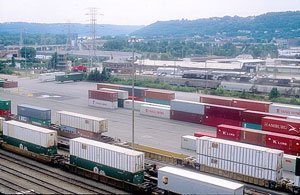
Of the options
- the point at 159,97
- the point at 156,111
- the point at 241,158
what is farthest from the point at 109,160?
the point at 159,97

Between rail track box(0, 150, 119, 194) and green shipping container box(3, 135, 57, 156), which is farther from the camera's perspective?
green shipping container box(3, 135, 57, 156)

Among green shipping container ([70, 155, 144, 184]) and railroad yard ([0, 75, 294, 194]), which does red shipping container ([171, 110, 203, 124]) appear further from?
green shipping container ([70, 155, 144, 184])

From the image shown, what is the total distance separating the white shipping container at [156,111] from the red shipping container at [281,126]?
15340 mm

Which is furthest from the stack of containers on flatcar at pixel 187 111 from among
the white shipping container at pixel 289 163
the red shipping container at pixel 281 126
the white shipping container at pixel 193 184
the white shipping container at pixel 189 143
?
the white shipping container at pixel 193 184

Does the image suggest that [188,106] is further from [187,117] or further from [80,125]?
[80,125]

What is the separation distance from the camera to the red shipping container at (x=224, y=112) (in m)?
41.0

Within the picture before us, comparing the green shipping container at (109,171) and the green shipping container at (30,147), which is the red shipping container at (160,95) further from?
the green shipping container at (109,171)

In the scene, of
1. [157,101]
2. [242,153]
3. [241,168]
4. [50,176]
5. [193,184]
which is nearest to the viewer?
[193,184]

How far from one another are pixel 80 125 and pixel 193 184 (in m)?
18.3

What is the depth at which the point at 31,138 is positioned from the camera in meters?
31.5

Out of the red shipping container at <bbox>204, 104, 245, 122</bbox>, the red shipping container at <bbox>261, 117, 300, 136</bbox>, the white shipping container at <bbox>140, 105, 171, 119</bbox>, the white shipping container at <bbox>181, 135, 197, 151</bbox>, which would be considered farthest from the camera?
the white shipping container at <bbox>140, 105, 171, 119</bbox>

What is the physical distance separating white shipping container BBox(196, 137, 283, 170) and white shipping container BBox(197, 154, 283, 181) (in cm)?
25

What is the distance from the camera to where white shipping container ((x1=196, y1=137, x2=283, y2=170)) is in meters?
25.2

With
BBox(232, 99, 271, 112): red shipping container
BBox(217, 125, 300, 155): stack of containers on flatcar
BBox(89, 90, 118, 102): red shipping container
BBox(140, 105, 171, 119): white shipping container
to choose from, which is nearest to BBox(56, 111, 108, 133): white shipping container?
BBox(217, 125, 300, 155): stack of containers on flatcar
